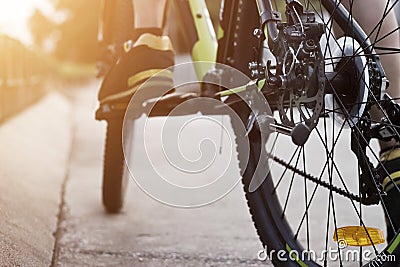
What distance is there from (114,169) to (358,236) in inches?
52.8

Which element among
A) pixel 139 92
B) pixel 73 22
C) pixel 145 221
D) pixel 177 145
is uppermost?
pixel 73 22

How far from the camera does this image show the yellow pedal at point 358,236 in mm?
1497

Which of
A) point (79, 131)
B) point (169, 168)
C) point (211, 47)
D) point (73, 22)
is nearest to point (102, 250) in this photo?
point (211, 47)

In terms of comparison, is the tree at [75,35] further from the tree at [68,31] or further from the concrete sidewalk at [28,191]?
the concrete sidewalk at [28,191]

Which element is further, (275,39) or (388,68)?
(388,68)

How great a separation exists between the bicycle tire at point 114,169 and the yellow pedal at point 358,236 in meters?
1.14

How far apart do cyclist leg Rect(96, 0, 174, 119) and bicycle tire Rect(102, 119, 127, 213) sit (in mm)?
360

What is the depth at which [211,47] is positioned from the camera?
2248 mm

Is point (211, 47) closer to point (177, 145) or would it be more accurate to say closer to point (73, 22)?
point (177, 145)

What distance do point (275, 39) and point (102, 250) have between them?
107 cm

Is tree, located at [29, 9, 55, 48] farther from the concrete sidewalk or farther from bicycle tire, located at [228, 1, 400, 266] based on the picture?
bicycle tire, located at [228, 1, 400, 266]

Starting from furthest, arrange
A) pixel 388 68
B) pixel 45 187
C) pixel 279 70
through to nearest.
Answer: pixel 45 187 → pixel 388 68 → pixel 279 70

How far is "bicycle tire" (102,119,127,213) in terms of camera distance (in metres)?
2.62

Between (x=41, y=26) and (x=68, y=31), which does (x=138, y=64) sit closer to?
(x=68, y=31)
